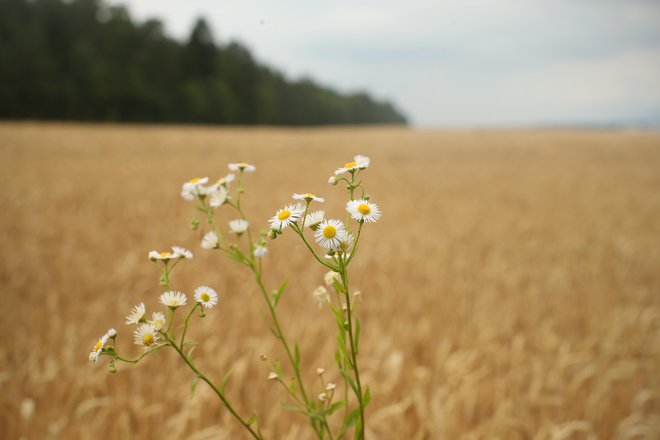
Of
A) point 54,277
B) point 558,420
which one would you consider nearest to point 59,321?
point 54,277

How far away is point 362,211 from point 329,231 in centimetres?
5

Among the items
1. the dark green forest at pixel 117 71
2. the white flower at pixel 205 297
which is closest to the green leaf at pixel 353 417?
the white flower at pixel 205 297

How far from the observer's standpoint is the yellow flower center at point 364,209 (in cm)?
56

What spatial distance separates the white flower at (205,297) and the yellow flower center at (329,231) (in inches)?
7.0

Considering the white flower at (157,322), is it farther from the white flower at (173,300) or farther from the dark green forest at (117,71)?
the dark green forest at (117,71)

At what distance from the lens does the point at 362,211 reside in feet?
1.82

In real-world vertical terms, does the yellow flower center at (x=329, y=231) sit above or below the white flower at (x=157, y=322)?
above

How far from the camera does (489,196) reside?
8500mm

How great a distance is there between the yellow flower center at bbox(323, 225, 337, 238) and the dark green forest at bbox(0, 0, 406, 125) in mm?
43743

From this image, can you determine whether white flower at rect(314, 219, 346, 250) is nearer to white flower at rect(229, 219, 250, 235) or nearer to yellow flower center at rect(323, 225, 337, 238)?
yellow flower center at rect(323, 225, 337, 238)

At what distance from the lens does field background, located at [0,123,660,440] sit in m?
1.90

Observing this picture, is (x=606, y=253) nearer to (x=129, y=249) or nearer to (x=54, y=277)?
(x=129, y=249)

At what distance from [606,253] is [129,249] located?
17.0 feet

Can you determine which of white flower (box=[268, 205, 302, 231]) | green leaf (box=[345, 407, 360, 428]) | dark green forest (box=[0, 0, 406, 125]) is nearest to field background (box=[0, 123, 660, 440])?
green leaf (box=[345, 407, 360, 428])
